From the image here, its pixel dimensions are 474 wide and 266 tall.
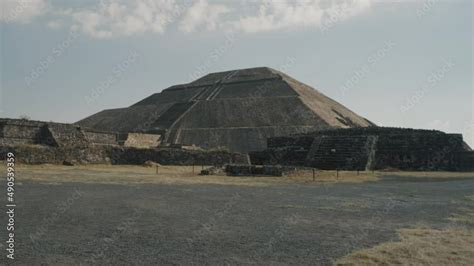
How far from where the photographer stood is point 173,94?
73750mm

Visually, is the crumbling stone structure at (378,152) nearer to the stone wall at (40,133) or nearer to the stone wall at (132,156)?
the stone wall at (132,156)

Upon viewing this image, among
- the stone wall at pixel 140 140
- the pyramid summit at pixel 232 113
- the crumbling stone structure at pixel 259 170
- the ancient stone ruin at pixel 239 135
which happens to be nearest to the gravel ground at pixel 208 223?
the crumbling stone structure at pixel 259 170

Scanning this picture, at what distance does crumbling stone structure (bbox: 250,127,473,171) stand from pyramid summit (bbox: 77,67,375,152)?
1605 centimetres

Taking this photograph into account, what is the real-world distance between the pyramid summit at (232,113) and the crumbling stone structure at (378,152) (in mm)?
16050

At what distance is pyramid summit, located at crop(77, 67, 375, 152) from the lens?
50.9m

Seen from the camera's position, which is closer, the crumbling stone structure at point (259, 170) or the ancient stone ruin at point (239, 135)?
the crumbling stone structure at point (259, 170)

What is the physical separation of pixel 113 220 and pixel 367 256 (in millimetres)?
4884

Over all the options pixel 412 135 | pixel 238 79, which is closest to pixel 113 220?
pixel 412 135

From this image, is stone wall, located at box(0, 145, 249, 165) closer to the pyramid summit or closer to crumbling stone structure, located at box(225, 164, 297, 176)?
crumbling stone structure, located at box(225, 164, 297, 176)

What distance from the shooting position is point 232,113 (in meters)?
57.6

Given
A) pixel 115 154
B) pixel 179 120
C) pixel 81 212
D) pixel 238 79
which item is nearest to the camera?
pixel 81 212

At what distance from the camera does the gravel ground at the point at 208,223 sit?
6.21 metres

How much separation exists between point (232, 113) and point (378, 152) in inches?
1193

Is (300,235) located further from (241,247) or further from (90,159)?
(90,159)
